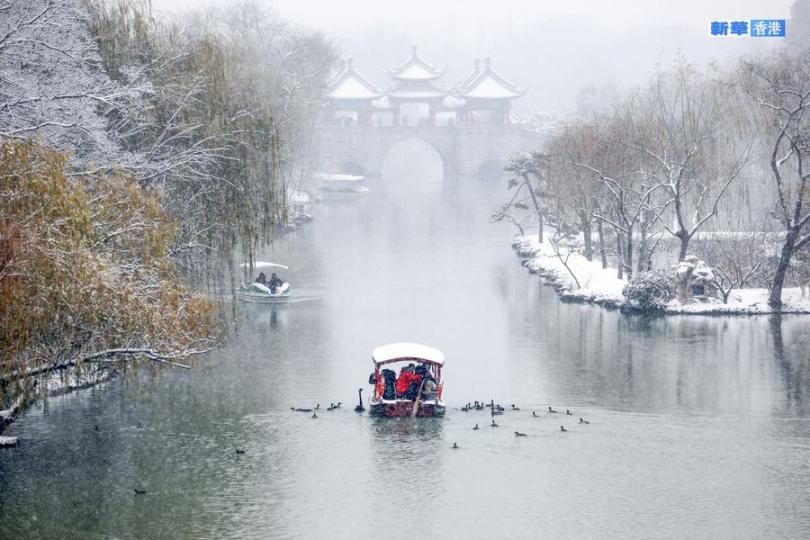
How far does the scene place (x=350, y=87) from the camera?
97000 millimetres

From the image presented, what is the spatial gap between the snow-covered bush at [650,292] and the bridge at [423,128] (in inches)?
2322

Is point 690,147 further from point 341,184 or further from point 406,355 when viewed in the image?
point 341,184

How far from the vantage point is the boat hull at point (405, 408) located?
23438mm

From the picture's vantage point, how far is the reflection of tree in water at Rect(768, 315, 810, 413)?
2569cm

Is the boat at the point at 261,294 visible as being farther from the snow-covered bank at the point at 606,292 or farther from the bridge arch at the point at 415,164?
the bridge arch at the point at 415,164

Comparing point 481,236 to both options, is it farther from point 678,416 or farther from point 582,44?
point 582,44

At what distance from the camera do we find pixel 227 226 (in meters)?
25.8

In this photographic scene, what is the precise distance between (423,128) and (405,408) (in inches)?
2971

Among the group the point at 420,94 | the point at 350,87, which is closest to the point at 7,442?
the point at 350,87

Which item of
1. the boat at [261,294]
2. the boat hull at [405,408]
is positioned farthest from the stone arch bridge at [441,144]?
the boat hull at [405,408]

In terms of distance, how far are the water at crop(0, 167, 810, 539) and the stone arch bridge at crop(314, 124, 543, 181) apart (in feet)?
196

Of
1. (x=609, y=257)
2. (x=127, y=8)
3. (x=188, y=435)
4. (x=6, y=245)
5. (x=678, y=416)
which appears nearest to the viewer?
(x=6, y=245)

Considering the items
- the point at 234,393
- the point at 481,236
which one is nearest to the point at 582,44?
the point at 481,236

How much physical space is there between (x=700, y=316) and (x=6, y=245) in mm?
24246
